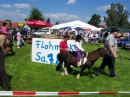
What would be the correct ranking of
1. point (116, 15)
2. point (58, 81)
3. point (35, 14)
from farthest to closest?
point (116, 15), point (35, 14), point (58, 81)

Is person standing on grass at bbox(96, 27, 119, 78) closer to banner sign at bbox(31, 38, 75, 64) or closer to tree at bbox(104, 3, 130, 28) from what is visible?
banner sign at bbox(31, 38, 75, 64)

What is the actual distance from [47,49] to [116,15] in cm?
7567

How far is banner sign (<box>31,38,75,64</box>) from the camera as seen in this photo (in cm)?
1034

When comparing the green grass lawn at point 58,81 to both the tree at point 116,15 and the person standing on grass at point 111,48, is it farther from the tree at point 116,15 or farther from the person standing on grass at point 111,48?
the tree at point 116,15

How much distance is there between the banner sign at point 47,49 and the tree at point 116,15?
7347cm

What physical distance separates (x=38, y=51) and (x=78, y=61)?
126 inches

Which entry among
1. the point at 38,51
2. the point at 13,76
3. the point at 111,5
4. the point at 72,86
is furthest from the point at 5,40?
the point at 111,5

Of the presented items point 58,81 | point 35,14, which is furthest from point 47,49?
point 35,14

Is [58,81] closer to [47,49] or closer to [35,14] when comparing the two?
[47,49]

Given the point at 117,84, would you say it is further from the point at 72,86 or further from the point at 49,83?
the point at 49,83

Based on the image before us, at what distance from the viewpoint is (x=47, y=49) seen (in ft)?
34.2

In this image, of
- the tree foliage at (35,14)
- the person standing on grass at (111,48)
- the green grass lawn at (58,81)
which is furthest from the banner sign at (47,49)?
the tree foliage at (35,14)

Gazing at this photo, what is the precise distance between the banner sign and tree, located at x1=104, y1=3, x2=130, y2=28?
7347 cm

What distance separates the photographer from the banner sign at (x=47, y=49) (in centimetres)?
1034
